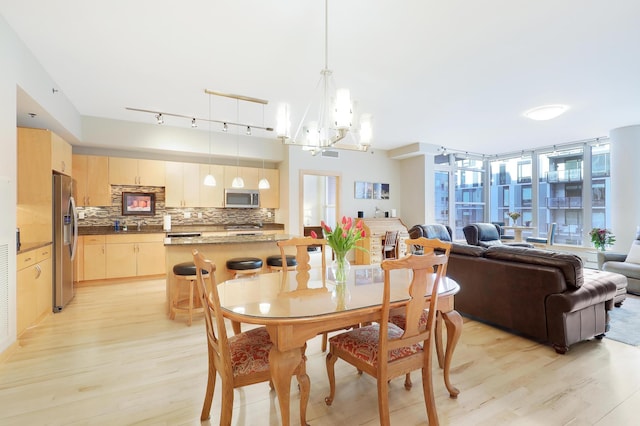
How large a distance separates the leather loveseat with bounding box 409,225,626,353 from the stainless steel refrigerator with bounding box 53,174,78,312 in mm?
4847

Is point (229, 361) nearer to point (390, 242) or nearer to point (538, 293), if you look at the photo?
point (538, 293)

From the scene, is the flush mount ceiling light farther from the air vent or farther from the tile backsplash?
the tile backsplash

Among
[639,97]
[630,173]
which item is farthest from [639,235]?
[639,97]

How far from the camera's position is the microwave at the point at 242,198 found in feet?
20.4

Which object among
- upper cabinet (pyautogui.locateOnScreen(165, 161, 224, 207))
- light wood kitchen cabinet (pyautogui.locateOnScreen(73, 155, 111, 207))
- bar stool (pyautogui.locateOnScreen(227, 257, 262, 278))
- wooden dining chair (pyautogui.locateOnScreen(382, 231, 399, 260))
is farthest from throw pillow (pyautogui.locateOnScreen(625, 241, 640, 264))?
light wood kitchen cabinet (pyautogui.locateOnScreen(73, 155, 111, 207))

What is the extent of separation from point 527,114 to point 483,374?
414 cm

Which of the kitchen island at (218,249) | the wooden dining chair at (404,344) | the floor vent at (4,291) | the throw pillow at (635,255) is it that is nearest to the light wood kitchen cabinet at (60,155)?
the floor vent at (4,291)

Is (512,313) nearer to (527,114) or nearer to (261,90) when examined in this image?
(527,114)

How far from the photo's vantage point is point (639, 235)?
482cm

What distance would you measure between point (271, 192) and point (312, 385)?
493 centimetres

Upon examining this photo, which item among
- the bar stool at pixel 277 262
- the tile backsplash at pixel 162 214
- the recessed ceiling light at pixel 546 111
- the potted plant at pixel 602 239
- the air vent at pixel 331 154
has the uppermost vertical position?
the recessed ceiling light at pixel 546 111

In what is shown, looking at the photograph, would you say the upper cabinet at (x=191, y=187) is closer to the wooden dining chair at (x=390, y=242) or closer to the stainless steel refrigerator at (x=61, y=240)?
the stainless steel refrigerator at (x=61, y=240)

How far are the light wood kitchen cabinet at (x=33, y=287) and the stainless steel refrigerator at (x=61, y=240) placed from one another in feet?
0.22

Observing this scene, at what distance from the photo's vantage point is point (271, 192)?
6738 mm
